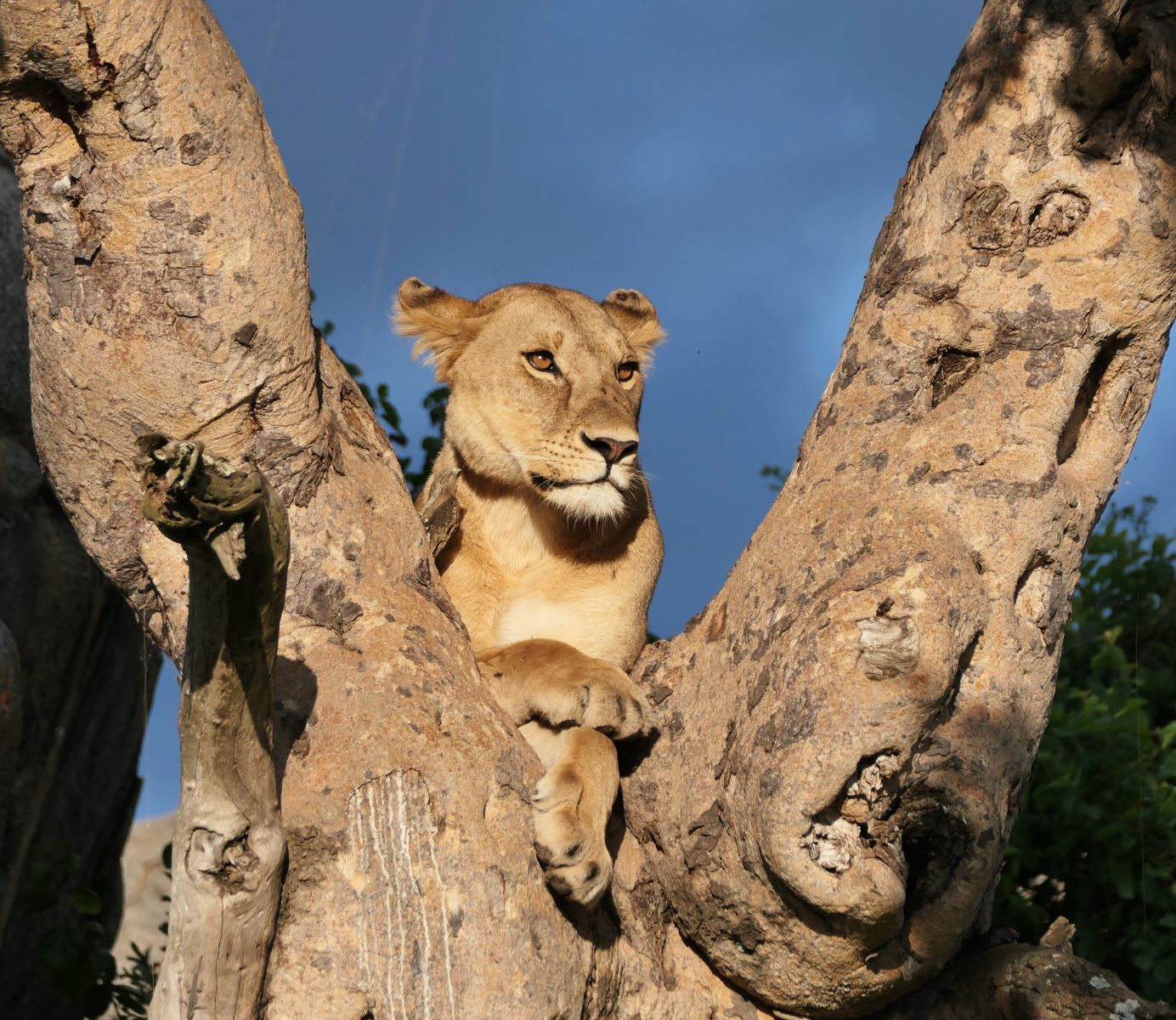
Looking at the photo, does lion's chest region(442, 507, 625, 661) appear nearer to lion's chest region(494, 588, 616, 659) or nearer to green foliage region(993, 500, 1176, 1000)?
lion's chest region(494, 588, 616, 659)

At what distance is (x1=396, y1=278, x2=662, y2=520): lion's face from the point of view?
14.6ft

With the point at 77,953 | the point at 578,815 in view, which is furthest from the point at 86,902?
the point at 578,815

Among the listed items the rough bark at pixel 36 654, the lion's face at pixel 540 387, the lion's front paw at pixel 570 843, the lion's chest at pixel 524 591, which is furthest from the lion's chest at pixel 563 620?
the rough bark at pixel 36 654

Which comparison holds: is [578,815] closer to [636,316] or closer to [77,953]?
[636,316]

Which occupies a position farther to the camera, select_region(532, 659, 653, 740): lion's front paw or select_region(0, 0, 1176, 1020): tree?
select_region(532, 659, 653, 740): lion's front paw

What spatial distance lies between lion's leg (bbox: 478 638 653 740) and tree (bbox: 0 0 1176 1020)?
0.14 meters

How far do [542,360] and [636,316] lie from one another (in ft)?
2.25

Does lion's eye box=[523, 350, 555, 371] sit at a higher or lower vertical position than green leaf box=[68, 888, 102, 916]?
higher

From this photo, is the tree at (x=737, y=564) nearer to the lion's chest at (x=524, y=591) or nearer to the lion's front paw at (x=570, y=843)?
the lion's front paw at (x=570, y=843)

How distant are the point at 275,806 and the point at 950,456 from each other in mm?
1754

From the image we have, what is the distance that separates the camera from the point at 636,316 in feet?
17.5

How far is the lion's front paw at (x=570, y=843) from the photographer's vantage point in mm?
3307

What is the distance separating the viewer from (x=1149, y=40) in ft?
11.4

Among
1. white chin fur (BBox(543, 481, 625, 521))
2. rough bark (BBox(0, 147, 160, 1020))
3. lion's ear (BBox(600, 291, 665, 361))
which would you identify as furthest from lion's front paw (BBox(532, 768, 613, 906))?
rough bark (BBox(0, 147, 160, 1020))
